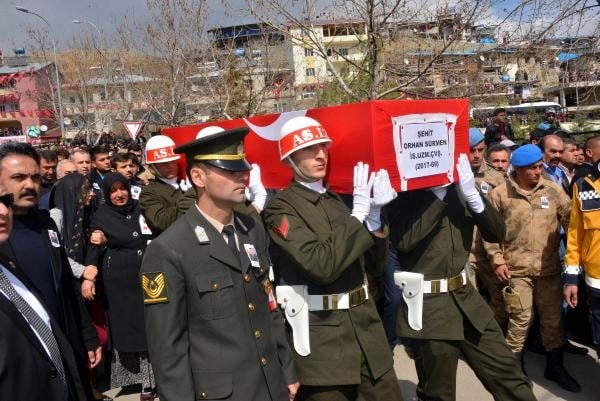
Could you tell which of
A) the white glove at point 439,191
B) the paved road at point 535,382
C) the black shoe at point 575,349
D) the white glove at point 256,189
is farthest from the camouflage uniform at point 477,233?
the white glove at point 256,189

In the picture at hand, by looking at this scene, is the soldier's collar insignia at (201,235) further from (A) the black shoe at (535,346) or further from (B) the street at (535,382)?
(A) the black shoe at (535,346)

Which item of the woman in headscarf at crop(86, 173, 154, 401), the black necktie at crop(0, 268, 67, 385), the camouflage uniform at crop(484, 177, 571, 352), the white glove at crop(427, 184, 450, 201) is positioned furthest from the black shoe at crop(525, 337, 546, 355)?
the black necktie at crop(0, 268, 67, 385)

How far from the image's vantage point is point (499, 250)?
4402mm

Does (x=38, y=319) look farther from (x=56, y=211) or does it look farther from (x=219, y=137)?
(x=56, y=211)

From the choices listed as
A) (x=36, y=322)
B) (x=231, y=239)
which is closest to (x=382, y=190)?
(x=231, y=239)

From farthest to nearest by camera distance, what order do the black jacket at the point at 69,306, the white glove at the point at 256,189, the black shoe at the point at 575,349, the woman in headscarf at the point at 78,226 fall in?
the black shoe at the point at 575,349, the woman in headscarf at the point at 78,226, the white glove at the point at 256,189, the black jacket at the point at 69,306

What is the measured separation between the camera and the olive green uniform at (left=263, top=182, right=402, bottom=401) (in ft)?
9.07

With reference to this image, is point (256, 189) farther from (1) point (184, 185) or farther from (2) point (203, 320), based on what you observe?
(2) point (203, 320)

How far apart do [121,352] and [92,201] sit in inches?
57.5

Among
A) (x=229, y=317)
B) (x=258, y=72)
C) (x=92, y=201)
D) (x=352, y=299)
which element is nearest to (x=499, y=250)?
(x=352, y=299)

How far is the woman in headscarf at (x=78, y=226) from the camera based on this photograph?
4.63 m

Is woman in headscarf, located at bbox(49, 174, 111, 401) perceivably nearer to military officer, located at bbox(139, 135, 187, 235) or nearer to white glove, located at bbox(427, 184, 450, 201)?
military officer, located at bbox(139, 135, 187, 235)

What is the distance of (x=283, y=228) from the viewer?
281 cm

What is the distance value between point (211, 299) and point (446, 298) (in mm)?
1666
